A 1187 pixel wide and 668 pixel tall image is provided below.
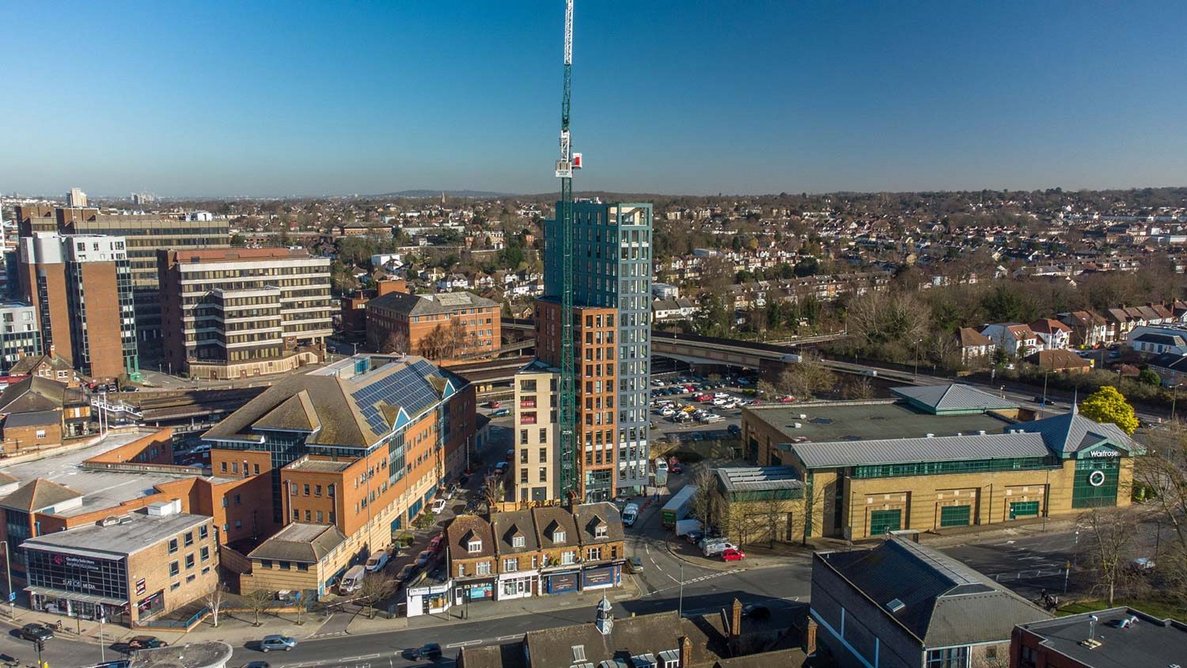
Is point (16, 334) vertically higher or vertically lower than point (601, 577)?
higher

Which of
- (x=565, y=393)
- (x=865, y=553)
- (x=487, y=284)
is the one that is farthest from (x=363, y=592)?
(x=487, y=284)

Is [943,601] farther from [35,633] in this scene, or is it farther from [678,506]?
[35,633]

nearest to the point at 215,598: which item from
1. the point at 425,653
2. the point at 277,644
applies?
the point at 277,644

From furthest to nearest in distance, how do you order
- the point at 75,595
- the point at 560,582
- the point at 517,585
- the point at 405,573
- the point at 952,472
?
the point at 952,472, the point at 405,573, the point at 560,582, the point at 517,585, the point at 75,595

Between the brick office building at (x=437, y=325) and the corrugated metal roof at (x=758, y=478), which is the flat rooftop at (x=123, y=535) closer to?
the corrugated metal roof at (x=758, y=478)

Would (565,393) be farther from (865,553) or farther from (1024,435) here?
(1024,435)
